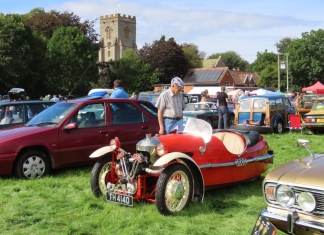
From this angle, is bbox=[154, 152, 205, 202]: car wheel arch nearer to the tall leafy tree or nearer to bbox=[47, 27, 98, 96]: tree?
bbox=[47, 27, 98, 96]: tree

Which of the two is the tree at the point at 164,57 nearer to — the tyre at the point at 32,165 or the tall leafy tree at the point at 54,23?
the tall leafy tree at the point at 54,23

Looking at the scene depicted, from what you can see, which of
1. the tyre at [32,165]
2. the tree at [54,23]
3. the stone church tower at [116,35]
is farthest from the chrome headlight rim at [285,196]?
the stone church tower at [116,35]

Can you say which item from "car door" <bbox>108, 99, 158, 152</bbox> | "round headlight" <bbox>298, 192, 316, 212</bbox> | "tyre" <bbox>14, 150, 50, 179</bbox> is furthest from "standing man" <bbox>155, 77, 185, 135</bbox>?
"round headlight" <bbox>298, 192, 316, 212</bbox>

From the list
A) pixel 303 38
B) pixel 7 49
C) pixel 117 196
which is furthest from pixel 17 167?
pixel 303 38

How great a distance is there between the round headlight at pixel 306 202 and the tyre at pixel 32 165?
219 inches

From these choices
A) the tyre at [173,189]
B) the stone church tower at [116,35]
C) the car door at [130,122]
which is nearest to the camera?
the tyre at [173,189]

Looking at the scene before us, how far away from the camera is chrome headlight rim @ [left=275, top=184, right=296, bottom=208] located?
152 inches

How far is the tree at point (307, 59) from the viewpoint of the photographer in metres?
70.3

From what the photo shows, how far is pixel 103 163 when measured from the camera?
632 centimetres

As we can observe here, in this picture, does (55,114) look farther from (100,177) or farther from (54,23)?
(54,23)

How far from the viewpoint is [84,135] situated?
332 inches

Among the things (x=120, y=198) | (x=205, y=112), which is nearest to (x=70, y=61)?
(x=205, y=112)

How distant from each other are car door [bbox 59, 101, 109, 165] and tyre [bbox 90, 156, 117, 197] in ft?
6.93

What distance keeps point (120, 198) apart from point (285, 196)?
2.37m
